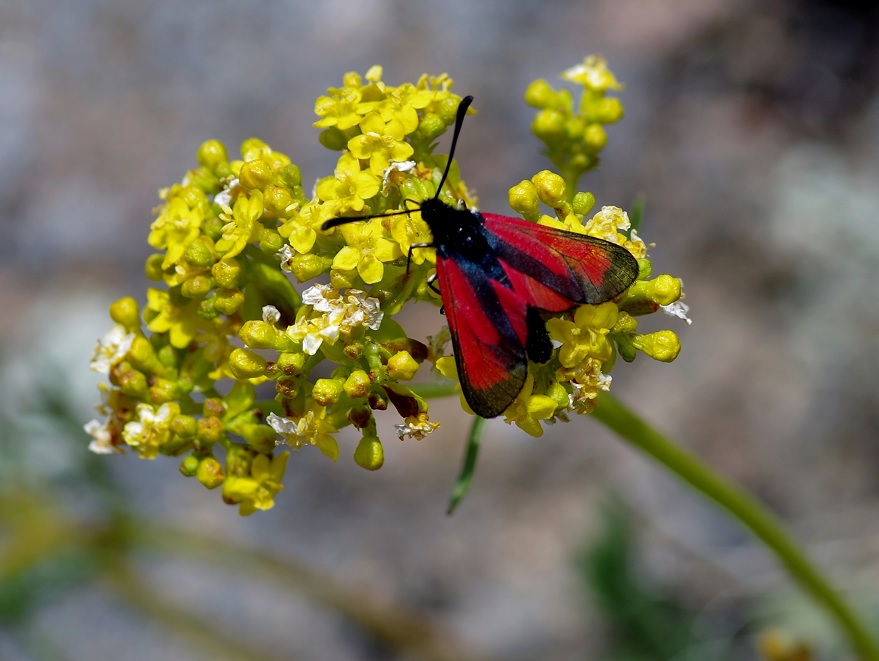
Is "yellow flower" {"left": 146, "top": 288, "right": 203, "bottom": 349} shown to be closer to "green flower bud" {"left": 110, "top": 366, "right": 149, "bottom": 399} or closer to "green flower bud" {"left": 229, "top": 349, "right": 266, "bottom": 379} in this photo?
"green flower bud" {"left": 110, "top": 366, "right": 149, "bottom": 399}

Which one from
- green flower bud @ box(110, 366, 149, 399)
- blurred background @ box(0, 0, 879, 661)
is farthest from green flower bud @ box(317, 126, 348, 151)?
blurred background @ box(0, 0, 879, 661)

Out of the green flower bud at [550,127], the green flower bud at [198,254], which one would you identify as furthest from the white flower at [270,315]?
the green flower bud at [550,127]

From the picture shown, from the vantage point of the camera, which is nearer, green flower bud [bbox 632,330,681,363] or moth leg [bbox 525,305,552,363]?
moth leg [bbox 525,305,552,363]

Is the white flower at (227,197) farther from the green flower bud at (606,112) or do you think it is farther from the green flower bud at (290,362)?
the green flower bud at (606,112)

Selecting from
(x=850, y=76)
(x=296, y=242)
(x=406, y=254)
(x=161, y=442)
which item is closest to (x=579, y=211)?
(x=406, y=254)

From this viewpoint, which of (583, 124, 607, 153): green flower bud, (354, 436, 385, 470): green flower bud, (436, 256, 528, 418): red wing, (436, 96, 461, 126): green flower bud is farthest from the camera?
(583, 124, 607, 153): green flower bud

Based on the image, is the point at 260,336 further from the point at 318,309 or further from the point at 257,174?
the point at 257,174
